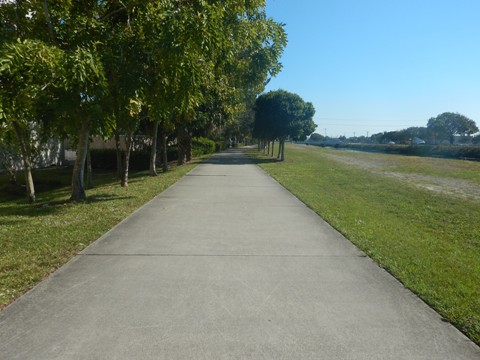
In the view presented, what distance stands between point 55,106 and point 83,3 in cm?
312

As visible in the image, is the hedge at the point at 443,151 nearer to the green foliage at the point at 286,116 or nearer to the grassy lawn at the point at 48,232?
the green foliage at the point at 286,116

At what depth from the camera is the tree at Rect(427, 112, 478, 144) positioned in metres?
98.1

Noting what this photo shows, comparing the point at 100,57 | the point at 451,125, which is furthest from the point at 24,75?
the point at 451,125

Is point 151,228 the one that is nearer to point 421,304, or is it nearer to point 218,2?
point 421,304

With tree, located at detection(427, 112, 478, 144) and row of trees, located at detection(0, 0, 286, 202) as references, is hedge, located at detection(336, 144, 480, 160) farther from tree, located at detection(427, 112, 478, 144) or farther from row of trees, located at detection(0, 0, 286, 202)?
row of trees, located at detection(0, 0, 286, 202)

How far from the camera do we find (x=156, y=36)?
9422 mm

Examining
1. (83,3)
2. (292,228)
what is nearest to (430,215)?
(292,228)

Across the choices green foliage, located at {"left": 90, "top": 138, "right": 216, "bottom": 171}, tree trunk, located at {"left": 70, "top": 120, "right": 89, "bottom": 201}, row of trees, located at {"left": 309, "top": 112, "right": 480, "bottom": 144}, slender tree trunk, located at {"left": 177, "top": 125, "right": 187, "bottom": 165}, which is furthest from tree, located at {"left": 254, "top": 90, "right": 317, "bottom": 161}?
row of trees, located at {"left": 309, "top": 112, "right": 480, "bottom": 144}

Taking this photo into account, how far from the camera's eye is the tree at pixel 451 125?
98062 mm

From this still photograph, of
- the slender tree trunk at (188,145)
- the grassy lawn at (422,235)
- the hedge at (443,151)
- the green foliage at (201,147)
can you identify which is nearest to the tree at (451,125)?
the hedge at (443,151)

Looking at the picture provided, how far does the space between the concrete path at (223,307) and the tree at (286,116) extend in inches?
1095

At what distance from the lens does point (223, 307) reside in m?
4.11

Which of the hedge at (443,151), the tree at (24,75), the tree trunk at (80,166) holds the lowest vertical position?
the hedge at (443,151)

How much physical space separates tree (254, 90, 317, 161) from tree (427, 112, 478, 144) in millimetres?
75125
